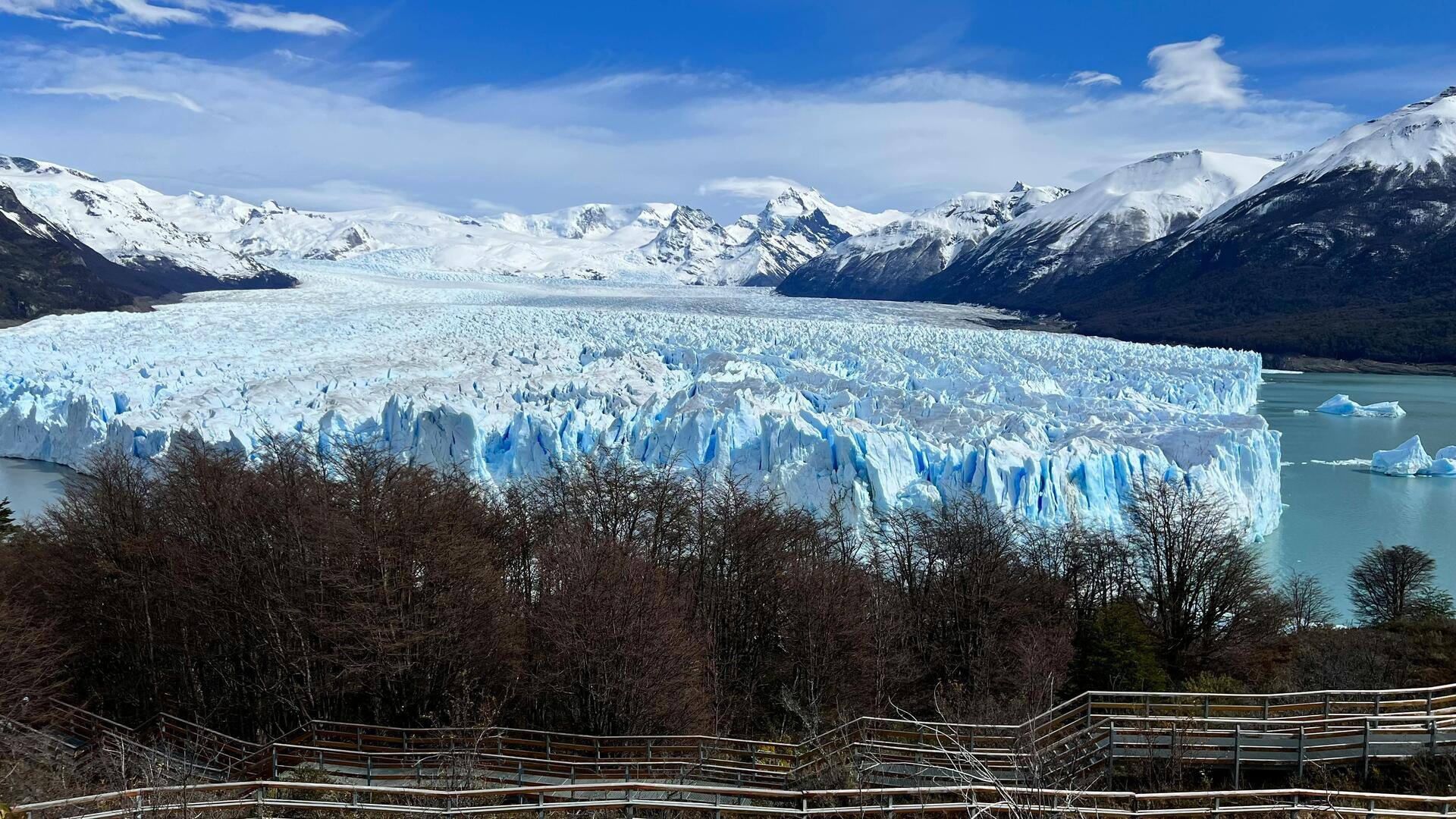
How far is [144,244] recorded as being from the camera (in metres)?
98.5

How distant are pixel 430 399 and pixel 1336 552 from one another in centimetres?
1855

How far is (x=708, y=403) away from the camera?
20031 millimetres

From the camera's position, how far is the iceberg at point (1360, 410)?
36406 millimetres

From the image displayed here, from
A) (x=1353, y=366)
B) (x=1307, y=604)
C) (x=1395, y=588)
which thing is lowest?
(x=1307, y=604)

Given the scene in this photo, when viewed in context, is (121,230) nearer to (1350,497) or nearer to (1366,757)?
(1350,497)

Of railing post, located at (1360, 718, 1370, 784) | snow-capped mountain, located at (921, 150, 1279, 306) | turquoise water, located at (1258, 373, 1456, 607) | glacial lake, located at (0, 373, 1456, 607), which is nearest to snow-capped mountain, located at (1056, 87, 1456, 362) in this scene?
snow-capped mountain, located at (921, 150, 1279, 306)

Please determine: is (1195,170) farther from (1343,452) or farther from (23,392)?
(23,392)

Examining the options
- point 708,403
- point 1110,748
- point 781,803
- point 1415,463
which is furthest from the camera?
point 1415,463

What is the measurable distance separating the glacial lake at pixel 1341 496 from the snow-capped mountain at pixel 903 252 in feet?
316

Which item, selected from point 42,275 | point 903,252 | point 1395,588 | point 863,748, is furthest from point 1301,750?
point 903,252

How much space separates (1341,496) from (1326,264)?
68798mm

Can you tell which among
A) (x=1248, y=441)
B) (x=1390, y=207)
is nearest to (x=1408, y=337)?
(x=1390, y=207)

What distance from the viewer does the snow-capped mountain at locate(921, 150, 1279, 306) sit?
371ft

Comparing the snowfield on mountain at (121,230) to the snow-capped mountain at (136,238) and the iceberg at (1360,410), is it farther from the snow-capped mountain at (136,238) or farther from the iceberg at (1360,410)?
the iceberg at (1360,410)
